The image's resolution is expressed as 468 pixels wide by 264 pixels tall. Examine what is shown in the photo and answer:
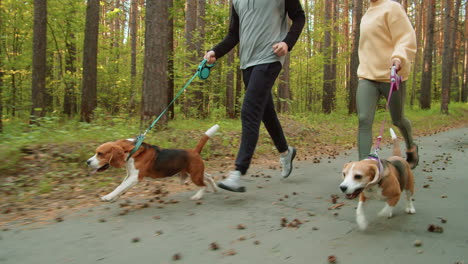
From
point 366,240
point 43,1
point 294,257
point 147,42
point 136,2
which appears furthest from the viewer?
point 136,2

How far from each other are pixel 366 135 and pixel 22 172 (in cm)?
456

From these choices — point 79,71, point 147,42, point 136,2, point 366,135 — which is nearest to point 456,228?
point 366,135

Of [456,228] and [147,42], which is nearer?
[456,228]

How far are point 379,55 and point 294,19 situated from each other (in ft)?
3.61

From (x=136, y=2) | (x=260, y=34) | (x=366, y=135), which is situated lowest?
(x=366, y=135)

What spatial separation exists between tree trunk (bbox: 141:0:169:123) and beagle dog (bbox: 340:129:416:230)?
5.58 metres

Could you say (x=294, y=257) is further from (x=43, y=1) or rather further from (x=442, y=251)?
(x=43, y=1)

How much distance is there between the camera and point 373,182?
276 cm

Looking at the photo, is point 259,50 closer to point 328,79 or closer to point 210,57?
point 210,57

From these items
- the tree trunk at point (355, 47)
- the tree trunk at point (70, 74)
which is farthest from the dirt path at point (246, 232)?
the tree trunk at point (70, 74)

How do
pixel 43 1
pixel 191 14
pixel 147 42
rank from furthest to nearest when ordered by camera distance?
pixel 191 14 < pixel 43 1 < pixel 147 42

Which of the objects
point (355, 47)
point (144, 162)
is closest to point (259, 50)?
point (144, 162)

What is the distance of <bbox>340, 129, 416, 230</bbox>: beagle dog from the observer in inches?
107

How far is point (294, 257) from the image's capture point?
225 centimetres
